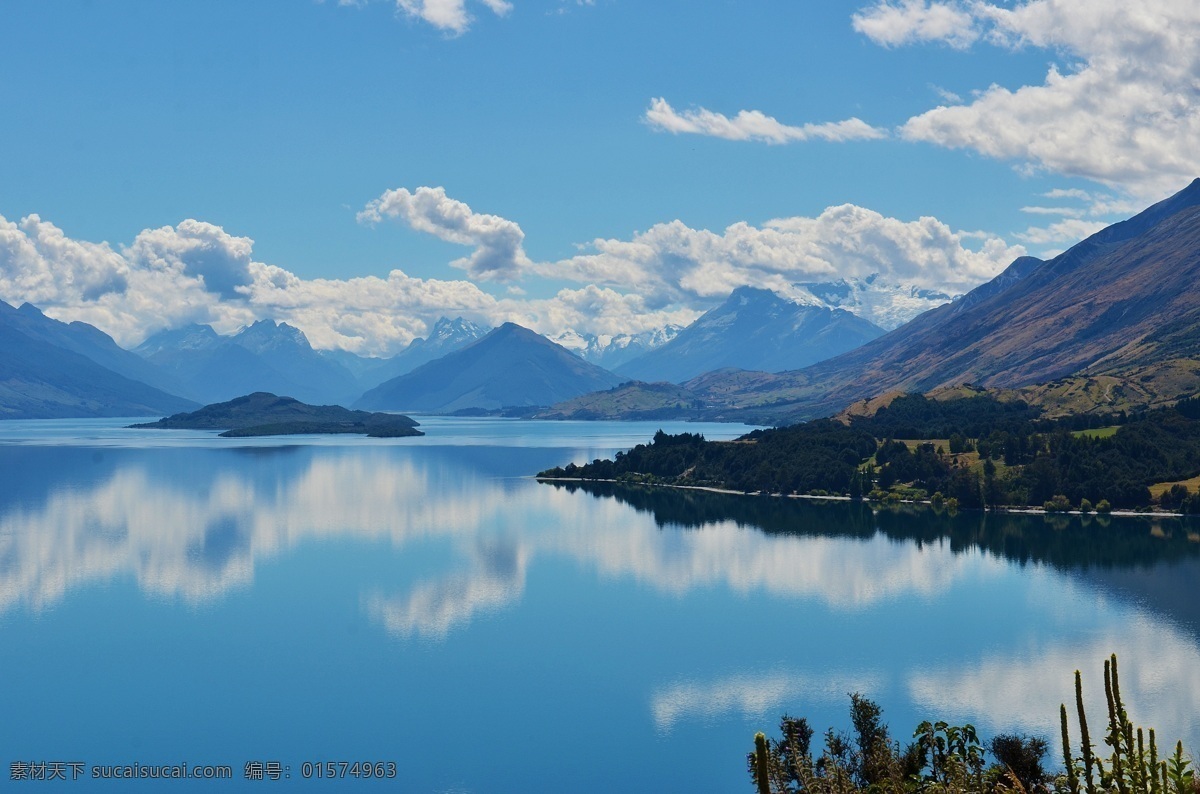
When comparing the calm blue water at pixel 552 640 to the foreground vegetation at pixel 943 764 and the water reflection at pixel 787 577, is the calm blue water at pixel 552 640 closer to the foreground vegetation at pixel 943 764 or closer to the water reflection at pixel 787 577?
the water reflection at pixel 787 577

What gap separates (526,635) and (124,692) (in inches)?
1356

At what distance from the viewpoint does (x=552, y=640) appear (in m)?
98.8

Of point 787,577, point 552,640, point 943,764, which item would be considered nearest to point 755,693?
point 552,640

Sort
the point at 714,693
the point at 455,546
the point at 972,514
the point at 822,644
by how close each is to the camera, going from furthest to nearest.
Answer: the point at 972,514
the point at 455,546
the point at 822,644
the point at 714,693

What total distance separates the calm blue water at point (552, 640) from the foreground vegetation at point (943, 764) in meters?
5.73

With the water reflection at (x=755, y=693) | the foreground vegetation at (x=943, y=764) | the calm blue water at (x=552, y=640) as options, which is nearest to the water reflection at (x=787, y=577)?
the water reflection at (x=755, y=693)

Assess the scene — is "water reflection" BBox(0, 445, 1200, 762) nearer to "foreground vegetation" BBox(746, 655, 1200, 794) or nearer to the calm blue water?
the calm blue water

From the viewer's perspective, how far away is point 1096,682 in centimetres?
8369

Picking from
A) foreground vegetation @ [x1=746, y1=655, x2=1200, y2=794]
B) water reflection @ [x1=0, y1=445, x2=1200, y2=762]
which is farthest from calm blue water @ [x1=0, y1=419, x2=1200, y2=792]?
foreground vegetation @ [x1=746, y1=655, x2=1200, y2=794]

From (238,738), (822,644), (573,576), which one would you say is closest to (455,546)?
(573,576)

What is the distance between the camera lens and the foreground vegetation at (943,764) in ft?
113

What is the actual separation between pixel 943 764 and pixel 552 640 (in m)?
50.7

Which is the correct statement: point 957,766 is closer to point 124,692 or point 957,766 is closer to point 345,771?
point 345,771

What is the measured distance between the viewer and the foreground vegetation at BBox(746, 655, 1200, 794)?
3439 cm
